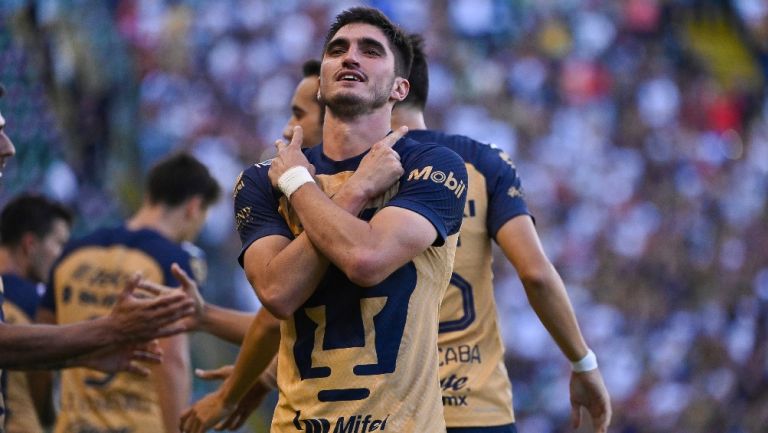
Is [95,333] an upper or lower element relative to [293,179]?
lower

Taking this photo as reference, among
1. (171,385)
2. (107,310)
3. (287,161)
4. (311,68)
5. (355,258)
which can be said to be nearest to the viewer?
(355,258)

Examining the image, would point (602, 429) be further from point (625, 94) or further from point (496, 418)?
point (625, 94)

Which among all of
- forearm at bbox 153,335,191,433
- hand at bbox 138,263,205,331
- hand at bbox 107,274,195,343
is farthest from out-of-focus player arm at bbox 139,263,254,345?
hand at bbox 107,274,195,343

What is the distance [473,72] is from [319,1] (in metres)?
2.67

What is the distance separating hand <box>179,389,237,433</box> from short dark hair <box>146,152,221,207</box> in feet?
6.37

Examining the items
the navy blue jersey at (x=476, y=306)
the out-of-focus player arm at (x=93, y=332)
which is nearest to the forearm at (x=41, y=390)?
the out-of-focus player arm at (x=93, y=332)

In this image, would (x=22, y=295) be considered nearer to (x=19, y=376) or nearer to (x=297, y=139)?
(x=19, y=376)

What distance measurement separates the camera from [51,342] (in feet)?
16.3

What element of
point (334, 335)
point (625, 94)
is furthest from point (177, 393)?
point (625, 94)

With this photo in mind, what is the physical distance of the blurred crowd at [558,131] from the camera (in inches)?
464

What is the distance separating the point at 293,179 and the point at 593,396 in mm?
2053

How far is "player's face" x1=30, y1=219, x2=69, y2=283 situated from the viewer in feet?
25.0

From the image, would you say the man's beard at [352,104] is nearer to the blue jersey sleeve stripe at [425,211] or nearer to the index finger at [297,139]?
the index finger at [297,139]

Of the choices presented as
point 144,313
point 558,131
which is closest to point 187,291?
point 144,313
